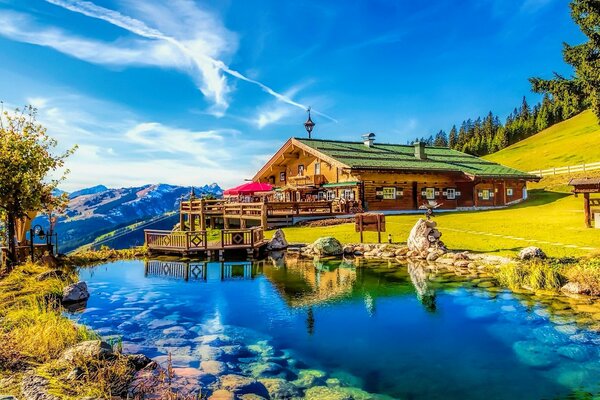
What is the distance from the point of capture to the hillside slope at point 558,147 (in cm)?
7100

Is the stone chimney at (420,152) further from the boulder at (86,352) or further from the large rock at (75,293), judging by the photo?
the boulder at (86,352)

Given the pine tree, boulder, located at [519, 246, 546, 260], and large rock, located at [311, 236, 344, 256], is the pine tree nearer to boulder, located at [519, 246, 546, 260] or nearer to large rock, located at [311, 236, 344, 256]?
large rock, located at [311, 236, 344, 256]

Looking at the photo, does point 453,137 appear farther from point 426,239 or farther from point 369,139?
point 426,239

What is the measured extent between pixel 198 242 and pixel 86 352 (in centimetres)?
1583

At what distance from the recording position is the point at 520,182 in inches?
1780

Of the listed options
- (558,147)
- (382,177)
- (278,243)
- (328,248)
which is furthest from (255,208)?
(558,147)

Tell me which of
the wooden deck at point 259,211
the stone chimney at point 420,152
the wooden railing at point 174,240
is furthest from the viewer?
the stone chimney at point 420,152

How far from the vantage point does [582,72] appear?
2002cm

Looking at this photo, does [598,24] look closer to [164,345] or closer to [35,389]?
[164,345]

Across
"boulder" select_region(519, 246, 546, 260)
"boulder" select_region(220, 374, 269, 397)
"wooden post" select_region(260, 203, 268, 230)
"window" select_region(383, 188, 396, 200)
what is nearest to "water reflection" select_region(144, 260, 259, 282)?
"wooden post" select_region(260, 203, 268, 230)

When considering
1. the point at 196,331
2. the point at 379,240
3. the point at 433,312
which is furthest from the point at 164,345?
the point at 379,240

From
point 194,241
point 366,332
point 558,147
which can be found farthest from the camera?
point 558,147

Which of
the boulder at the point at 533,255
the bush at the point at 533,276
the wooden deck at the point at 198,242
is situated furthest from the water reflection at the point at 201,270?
the boulder at the point at 533,255

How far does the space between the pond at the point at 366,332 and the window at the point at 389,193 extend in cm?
2140
